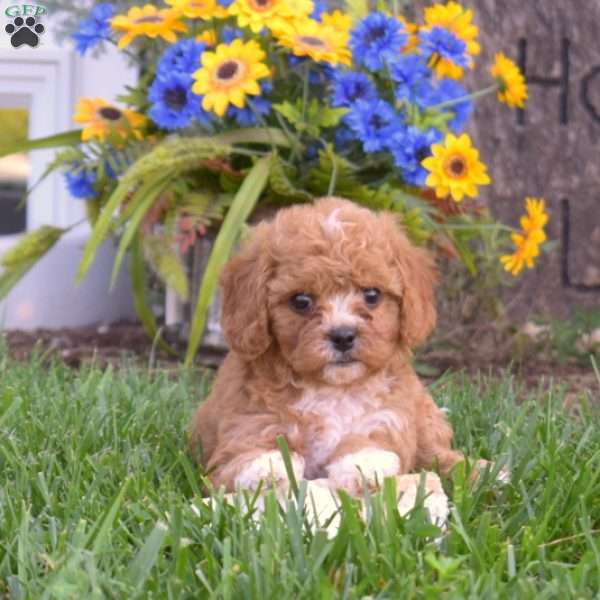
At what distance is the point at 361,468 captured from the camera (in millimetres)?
2594

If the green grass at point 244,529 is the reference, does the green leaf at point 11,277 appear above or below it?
above

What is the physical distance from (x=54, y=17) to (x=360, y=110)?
2816mm

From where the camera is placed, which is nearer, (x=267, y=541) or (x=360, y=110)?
(x=267, y=541)

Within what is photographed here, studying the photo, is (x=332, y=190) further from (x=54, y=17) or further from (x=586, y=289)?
(x=54, y=17)

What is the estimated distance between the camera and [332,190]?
4145mm

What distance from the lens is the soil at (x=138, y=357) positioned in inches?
188

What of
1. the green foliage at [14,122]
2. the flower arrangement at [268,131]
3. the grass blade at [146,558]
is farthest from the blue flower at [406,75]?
the green foliage at [14,122]

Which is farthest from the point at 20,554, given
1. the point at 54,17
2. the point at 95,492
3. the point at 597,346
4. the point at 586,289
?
the point at 54,17

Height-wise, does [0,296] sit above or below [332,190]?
below

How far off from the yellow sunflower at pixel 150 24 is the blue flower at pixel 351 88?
68 cm

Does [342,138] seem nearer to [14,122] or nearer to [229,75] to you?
[229,75]

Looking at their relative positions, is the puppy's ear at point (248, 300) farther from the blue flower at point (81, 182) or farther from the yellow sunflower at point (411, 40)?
the yellow sunflower at point (411, 40)

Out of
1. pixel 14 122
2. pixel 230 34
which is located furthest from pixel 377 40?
pixel 14 122

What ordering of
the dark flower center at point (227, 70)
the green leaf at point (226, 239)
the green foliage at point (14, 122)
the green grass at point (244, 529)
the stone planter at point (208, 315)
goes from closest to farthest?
the green grass at point (244, 529) < the green leaf at point (226, 239) < the dark flower center at point (227, 70) < the stone planter at point (208, 315) < the green foliage at point (14, 122)
